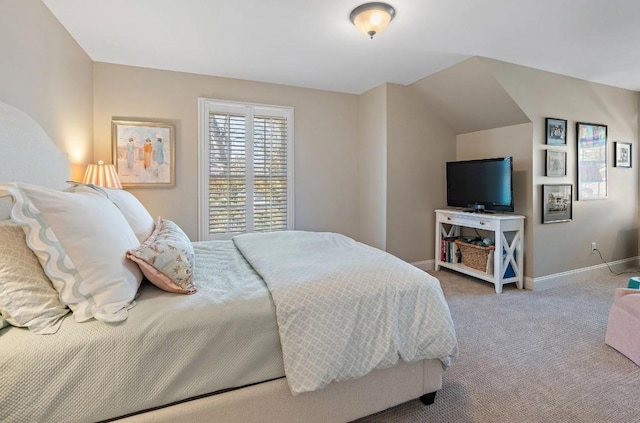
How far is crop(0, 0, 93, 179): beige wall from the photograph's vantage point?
1.93 metres

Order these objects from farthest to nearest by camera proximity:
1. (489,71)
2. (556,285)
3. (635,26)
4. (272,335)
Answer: (556,285), (489,71), (635,26), (272,335)

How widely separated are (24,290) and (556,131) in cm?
466

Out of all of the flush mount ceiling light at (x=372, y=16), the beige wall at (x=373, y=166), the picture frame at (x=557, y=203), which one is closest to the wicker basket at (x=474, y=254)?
the picture frame at (x=557, y=203)

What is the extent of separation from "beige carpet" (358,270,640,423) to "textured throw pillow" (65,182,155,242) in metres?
1.54

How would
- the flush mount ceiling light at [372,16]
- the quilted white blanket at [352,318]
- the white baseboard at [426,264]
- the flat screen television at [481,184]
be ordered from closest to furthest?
the quilted white blanket at [352,318]
the flush mount ceiling light at [372,16]
the flat screen television at [481,184]
the white baseboard at [426,264]

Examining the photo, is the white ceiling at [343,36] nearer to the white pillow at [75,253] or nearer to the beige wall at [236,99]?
the beige wall at [236,99]

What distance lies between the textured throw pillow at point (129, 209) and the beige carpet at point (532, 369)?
1.54m

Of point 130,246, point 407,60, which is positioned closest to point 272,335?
point 130,246

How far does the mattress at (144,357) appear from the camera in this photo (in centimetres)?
103

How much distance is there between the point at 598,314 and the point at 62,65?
199 inches

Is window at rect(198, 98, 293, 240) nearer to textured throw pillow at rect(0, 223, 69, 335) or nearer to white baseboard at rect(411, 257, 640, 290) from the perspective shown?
white baseboard at rect(411, 257, 640, 290)

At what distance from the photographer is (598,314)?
293cm

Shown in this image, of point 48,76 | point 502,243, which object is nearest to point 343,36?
point 48,76

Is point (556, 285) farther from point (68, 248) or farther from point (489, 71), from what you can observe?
point (68, 248)
